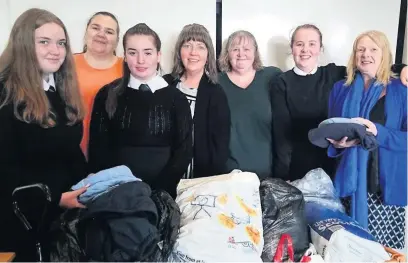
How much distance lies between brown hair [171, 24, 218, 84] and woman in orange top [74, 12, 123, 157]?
9.3 inches

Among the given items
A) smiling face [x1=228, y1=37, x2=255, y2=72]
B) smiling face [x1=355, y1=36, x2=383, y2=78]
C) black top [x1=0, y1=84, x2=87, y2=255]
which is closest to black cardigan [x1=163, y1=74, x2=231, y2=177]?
smiling face [x1=228, y1=37, x2=255, y2=72]

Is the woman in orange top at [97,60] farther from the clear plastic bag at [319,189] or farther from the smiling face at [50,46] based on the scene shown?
the clear plastic bag at [319,189]

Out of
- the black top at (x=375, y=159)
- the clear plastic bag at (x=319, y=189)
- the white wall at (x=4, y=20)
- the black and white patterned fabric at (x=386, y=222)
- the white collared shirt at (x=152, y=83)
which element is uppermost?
the white wall at (x=4, y=20)

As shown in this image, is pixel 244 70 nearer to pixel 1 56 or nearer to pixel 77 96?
pixel 77 96

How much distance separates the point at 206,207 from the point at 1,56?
986 mm

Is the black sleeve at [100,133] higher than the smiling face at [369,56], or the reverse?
the smiling face at [369,56]

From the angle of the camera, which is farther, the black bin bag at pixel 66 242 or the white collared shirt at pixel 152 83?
the white collared shirt at pixel 152 83

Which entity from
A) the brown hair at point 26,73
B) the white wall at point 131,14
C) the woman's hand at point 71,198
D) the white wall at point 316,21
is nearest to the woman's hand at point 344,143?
the white wall at point 316,21

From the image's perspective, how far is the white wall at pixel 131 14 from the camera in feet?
5.05

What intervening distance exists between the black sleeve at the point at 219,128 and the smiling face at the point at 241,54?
13 cm

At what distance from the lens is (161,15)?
64.1 inches

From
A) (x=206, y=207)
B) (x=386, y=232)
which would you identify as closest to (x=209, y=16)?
(x=206, y=207)

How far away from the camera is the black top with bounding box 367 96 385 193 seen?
1.67 meters

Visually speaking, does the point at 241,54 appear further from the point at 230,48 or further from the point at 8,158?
the point at 8,158
